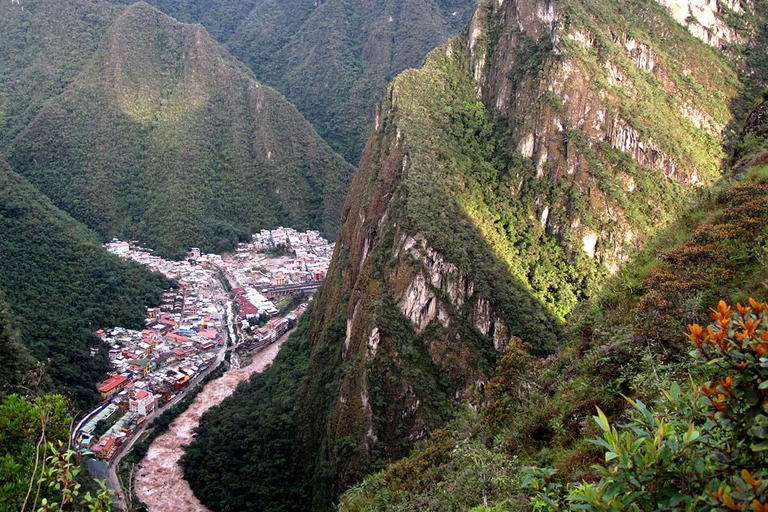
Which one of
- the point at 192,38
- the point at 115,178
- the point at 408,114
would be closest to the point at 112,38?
the point at 192,38

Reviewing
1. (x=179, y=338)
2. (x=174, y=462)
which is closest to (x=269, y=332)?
(x=179, y=338)

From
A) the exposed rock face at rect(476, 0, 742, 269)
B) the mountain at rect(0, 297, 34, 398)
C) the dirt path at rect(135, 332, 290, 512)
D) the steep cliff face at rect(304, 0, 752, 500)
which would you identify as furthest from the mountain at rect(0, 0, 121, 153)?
the exposed rock face at rect(476, 0, 742, 269)

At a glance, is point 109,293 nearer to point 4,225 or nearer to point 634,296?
→ point 4,225

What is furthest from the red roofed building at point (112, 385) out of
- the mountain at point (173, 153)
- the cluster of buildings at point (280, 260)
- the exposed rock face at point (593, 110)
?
the mountain at point (173, 153)

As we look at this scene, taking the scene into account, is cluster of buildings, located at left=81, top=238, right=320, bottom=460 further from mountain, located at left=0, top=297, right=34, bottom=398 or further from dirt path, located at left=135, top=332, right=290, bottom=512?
mountain, located at left=0, top=297, right=34, bottom=398

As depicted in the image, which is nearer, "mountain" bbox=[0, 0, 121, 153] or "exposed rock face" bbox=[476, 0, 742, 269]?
"exposed rock face" bbox=[476, 0, 742, 269]

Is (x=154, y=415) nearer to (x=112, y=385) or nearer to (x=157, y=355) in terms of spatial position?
(x=112, y=385)
